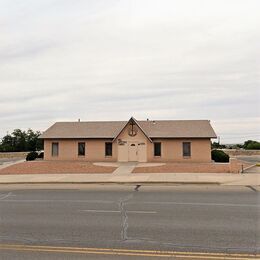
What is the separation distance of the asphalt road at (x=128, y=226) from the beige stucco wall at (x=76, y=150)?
2260 cm

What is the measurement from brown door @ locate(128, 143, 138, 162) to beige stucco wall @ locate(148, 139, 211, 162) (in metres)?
1.39

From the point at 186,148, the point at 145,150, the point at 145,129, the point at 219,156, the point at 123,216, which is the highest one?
the point at 145,129

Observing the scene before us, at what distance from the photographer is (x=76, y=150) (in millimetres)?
38219

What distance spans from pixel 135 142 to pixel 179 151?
4.44 m

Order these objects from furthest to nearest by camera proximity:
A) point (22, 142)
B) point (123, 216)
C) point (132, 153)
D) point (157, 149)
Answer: point (22, 142)
point (157, 149)
point (132, 153)
point (123, 216)

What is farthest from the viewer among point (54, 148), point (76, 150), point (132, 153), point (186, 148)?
point (54, 148)

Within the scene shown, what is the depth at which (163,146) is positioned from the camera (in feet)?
121

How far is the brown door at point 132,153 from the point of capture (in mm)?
36700

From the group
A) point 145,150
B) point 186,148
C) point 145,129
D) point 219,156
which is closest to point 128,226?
point 145,150

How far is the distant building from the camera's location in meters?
36.4

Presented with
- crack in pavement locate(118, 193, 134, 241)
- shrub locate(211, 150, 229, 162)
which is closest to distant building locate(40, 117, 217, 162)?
shrub locate(211, 150, 229, 162)

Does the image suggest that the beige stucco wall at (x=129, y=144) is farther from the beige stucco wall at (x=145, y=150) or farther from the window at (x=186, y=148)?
the window at (x=186, y=148)

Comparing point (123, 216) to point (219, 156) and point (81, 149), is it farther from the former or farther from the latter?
point (81, 149)

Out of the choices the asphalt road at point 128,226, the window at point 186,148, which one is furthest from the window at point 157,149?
the asphalt road at point 128,226
